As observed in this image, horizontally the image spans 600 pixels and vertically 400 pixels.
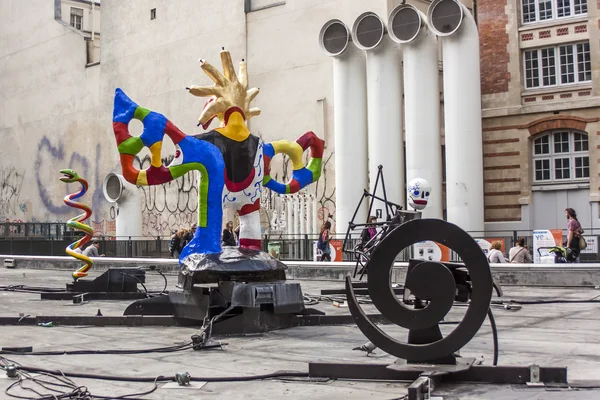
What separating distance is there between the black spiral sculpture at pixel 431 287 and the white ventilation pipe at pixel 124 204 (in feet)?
107

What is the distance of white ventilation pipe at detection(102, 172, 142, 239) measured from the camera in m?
38.8

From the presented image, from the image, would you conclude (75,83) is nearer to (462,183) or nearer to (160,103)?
(160,103)

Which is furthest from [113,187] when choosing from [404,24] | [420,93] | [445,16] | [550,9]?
[550,9]

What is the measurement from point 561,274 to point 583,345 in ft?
33.9

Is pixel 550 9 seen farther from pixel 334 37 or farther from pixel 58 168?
pixel 58 168

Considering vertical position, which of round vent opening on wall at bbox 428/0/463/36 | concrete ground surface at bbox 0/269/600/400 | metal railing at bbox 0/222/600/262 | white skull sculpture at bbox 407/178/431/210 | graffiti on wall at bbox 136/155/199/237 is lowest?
concrete ground surface at bbox 0/269/600/400

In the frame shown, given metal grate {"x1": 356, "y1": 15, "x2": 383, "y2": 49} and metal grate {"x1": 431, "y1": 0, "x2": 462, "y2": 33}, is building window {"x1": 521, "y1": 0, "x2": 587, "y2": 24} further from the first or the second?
metal grate {"x1": 356, "y1": 15, "x2": 383, "y2": 49}

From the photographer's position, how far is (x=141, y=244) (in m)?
34.8

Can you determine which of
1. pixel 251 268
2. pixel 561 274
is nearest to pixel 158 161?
pixel 251 268

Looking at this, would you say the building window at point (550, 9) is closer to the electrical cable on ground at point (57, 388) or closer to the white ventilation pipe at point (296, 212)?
the white ventilation pipe at point (296, 212)

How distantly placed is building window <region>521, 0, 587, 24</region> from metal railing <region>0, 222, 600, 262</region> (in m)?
8.83

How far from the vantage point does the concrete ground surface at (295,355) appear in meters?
7.25

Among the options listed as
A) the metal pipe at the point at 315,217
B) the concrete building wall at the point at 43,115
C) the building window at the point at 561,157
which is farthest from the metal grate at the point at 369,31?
the concrete building wall at the point at 43,115

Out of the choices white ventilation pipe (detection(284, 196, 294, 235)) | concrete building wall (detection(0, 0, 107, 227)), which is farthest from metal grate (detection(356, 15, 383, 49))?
concrete building wall (detection(0, 0, 107, 227))
